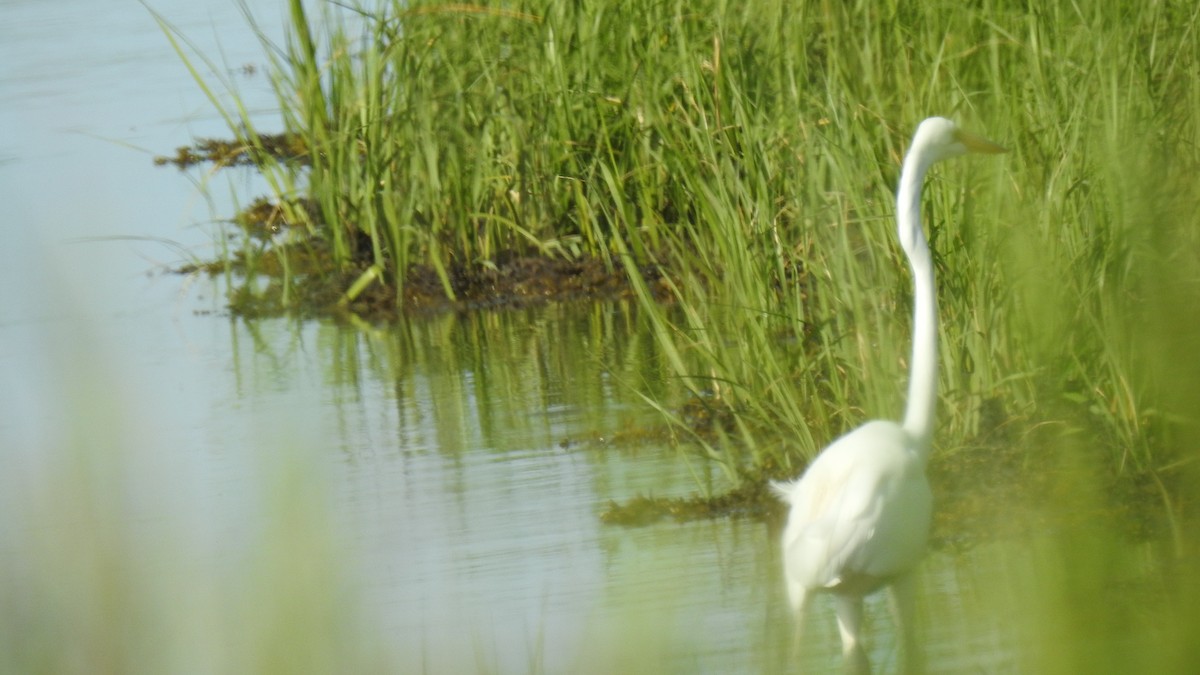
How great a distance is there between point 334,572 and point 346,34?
17.4 feet

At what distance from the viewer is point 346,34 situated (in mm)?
7047

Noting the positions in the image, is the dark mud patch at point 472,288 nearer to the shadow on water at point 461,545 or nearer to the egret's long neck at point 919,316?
the shadow on water at point 461,545

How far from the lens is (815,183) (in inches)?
166

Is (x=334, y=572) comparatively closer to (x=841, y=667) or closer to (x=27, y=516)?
(x=27, y=516)

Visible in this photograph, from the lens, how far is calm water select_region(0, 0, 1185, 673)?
2033mm

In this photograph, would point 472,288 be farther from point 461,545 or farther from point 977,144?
point 977,144

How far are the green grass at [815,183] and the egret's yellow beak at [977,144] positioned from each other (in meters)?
0.06

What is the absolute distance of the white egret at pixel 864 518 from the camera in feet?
10.3

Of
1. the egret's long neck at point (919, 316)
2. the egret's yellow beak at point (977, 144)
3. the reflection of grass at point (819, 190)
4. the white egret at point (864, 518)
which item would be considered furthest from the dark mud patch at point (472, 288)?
the white egret at point (864, 518)

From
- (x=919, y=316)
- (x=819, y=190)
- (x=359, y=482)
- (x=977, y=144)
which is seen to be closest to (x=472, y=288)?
(x=359, y=482)

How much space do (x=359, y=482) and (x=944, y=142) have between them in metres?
2.01

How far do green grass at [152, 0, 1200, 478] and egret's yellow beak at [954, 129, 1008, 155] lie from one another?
6 cm

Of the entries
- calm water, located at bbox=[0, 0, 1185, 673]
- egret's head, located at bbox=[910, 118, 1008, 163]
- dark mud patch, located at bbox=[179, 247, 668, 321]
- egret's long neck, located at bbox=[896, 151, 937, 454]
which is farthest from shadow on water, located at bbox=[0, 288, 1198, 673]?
egret's head, located at bbox=[910, 118, 1008, 163]


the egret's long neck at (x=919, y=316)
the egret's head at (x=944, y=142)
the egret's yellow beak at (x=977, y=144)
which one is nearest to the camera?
the egret's long neck at (x=919, y=316)
